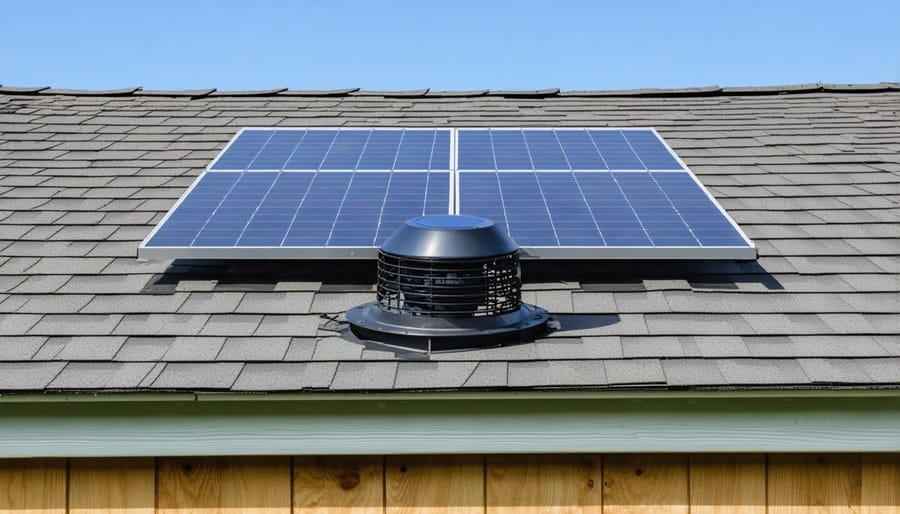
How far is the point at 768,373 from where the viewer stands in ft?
13.1

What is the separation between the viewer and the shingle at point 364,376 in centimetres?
392

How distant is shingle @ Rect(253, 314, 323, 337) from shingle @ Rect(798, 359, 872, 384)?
231cm

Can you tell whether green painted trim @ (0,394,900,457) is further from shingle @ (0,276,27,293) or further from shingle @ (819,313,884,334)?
shingle @ (0,276,27,293)

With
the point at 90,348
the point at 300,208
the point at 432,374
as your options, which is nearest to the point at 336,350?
the point at 432,374

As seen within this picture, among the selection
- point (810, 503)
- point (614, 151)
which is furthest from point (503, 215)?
point (810, 503)

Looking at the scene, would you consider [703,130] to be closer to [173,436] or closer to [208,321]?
[208,321]

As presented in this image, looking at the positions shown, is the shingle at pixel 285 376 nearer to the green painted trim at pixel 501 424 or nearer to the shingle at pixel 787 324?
the green painted trim at pixel 501 424

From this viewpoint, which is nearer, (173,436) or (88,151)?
(173,436)

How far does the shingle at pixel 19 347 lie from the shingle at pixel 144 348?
Answer: 0.41 m

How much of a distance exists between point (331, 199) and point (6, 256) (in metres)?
1.98

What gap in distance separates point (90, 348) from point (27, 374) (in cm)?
33

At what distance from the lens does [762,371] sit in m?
4.02

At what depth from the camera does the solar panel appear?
5105 millimetres

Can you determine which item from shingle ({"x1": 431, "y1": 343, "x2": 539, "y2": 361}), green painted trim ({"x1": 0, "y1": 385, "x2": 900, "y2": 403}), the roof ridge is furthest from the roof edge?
the roof ridge
